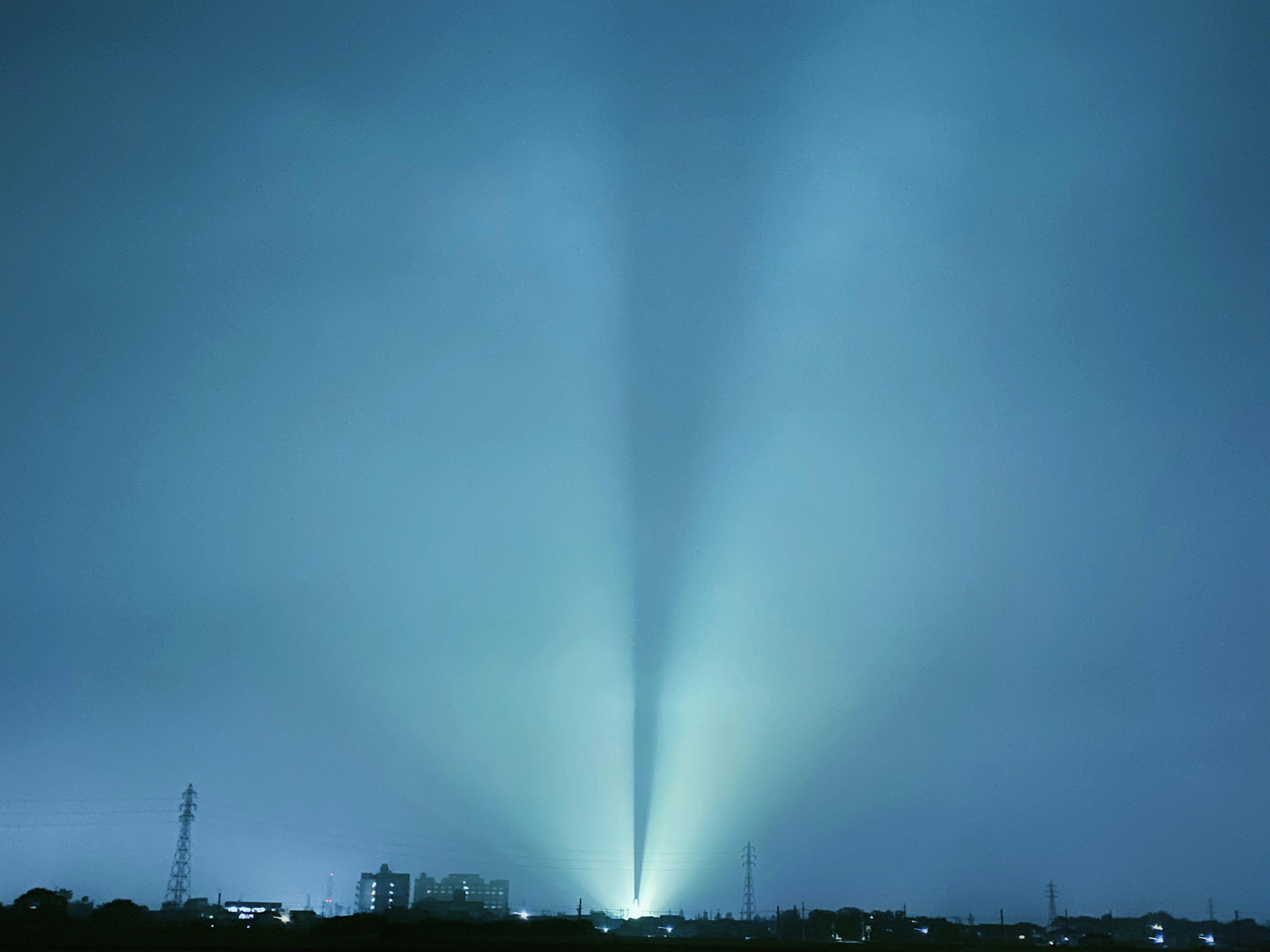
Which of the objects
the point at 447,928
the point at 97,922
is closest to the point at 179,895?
the point at 97,922

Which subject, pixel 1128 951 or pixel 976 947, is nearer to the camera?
pixel 1128 951

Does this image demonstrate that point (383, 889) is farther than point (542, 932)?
Yes

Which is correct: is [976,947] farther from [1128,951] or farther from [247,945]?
[247,945]

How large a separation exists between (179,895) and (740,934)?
4704 cm

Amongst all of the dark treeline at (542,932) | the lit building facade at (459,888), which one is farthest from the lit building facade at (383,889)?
the dark treeline at (542,932)

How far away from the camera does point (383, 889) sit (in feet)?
510

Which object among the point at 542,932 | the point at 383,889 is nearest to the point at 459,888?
the point at 383,889

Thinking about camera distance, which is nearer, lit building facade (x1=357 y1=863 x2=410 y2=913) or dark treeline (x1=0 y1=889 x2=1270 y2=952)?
dark treeline (x1=0 y1=889 x2=1270 y2=952)

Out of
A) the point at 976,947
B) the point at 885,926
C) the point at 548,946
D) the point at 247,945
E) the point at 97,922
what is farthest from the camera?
the point at 885,926

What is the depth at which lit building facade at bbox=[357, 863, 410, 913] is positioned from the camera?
151875 mm

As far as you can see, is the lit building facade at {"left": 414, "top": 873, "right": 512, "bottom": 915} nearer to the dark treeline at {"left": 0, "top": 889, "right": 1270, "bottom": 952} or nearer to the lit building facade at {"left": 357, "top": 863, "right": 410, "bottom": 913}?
the lit building facade at {"left": 357, "top": 863, "right": 410, "bottom": 913}

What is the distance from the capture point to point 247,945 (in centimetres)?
3775

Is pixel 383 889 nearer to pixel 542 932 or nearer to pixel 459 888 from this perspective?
pixel 459 888

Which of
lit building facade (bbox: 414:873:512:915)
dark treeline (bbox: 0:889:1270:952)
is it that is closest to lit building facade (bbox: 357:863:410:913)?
lit building facade (bbox: 414:873:512:915)
